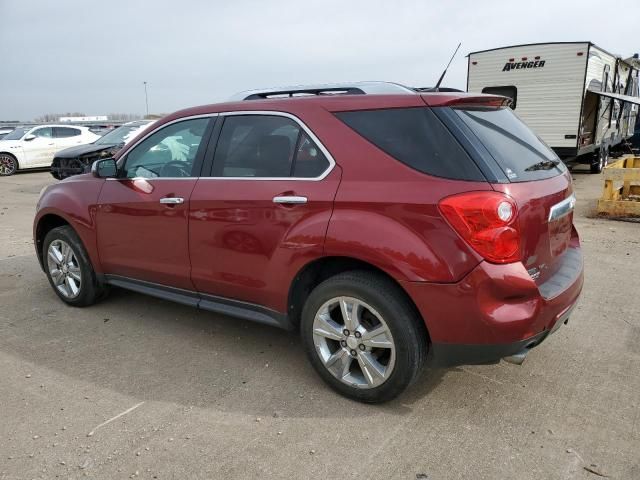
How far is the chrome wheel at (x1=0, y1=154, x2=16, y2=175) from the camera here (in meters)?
17.3

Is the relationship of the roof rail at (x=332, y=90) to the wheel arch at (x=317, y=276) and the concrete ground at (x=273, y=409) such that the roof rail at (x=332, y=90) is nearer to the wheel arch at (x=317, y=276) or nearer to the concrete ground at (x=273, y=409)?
the wheel arch at (x=317, y=276)

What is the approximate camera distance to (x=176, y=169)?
12.6 ft

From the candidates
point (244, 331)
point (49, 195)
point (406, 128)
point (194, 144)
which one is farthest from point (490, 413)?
point (49, 195)

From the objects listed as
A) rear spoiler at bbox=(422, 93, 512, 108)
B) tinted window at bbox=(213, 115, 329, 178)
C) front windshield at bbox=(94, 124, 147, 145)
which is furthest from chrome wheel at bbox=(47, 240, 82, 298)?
front windshield at bbox=(94, 124, 147, 145)

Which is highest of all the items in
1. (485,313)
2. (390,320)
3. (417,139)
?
(417,139)

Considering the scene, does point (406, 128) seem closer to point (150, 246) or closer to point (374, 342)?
point (374, 342)

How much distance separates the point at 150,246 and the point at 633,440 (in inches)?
129

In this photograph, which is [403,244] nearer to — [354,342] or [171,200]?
[354,342]

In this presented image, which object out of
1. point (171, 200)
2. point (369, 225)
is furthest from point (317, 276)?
point (171, 200)

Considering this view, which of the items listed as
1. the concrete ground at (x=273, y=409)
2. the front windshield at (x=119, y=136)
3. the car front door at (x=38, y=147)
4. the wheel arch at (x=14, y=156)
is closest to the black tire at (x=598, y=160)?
the concrete ground at (x=273, y=409)

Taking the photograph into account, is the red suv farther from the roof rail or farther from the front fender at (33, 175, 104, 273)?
the front fender at (33, 175, 104, 273)

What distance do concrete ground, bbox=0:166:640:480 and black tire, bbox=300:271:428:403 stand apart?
13 centimetres

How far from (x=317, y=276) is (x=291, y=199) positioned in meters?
0.52

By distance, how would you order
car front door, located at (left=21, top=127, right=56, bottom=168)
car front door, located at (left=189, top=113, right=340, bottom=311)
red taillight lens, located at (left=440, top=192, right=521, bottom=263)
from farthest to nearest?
car front door, located at (left=21, top=127, right=56, bottom=168)
car front door, located at (left=189, top=113, right=340, bottom=311)
red taillight lens, located at (left=440, top=192, right=521, bottom=263)
